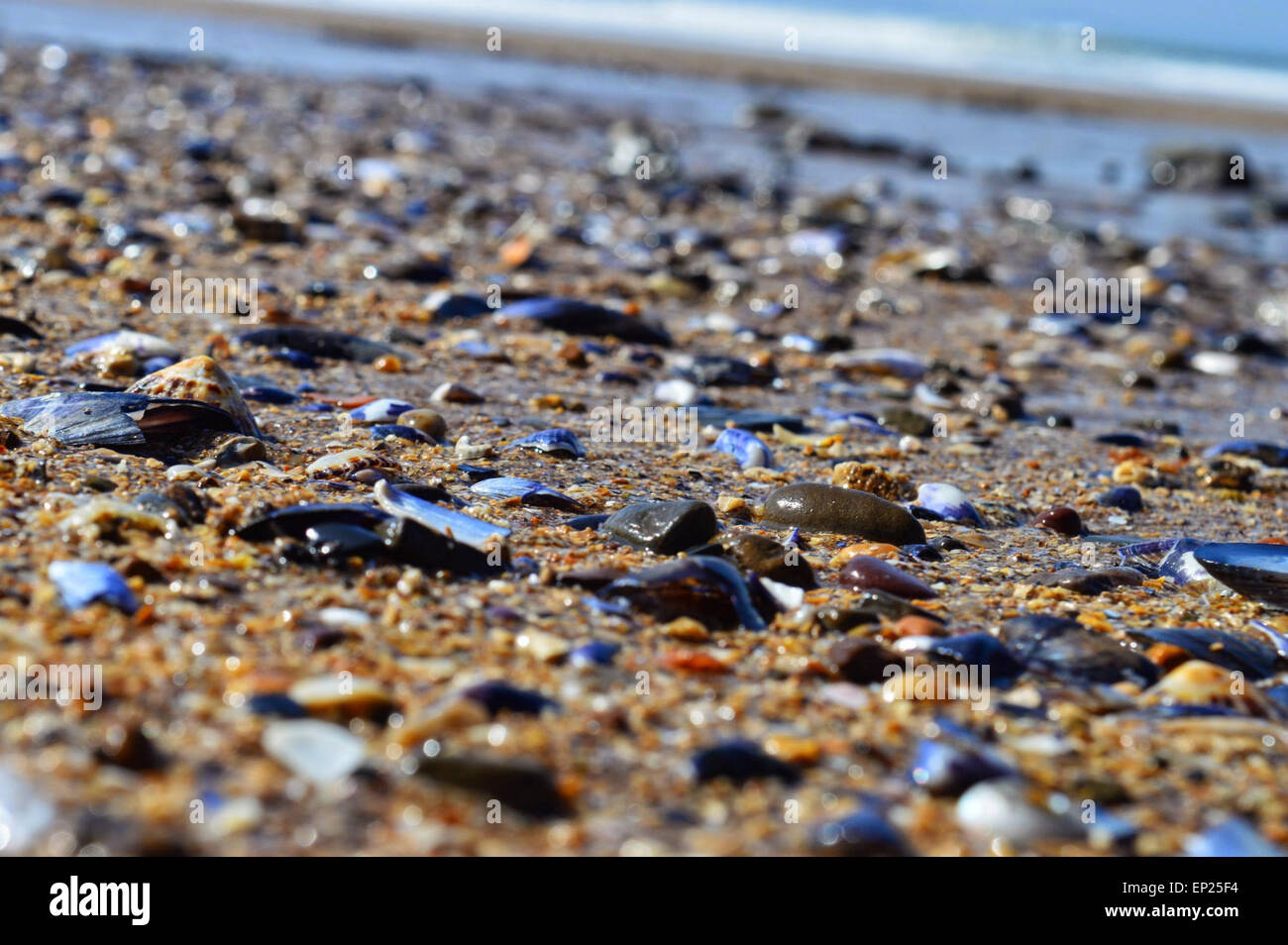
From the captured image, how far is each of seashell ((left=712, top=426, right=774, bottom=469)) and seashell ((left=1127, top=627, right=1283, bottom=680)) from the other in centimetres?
145

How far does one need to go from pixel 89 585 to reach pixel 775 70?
69.5ft

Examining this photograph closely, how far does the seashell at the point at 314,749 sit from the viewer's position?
6.06 feet

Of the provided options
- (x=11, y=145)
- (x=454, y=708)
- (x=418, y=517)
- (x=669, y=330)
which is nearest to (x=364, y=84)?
(x=11, y=145)

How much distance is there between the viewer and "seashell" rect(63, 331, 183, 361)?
402 cm

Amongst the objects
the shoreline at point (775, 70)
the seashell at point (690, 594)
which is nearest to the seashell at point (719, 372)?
the seashell at point (690, 594)

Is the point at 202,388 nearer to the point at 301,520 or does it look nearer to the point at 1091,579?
the point at 301,520

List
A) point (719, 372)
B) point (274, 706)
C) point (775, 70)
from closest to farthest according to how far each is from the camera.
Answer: point (274, 706)
point (719, 372)
point (775, 70)

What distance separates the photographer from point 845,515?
3281 mm

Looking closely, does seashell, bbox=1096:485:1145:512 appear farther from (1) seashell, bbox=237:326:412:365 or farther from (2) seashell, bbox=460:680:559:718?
(1) seashell, bbox=237:326:412:365

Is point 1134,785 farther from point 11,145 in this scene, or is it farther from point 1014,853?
point 11,145

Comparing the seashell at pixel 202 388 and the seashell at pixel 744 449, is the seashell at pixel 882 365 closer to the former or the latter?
the seashell at pixel 744 449

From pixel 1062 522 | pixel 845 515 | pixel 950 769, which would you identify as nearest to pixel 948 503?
pixel 1062 522
